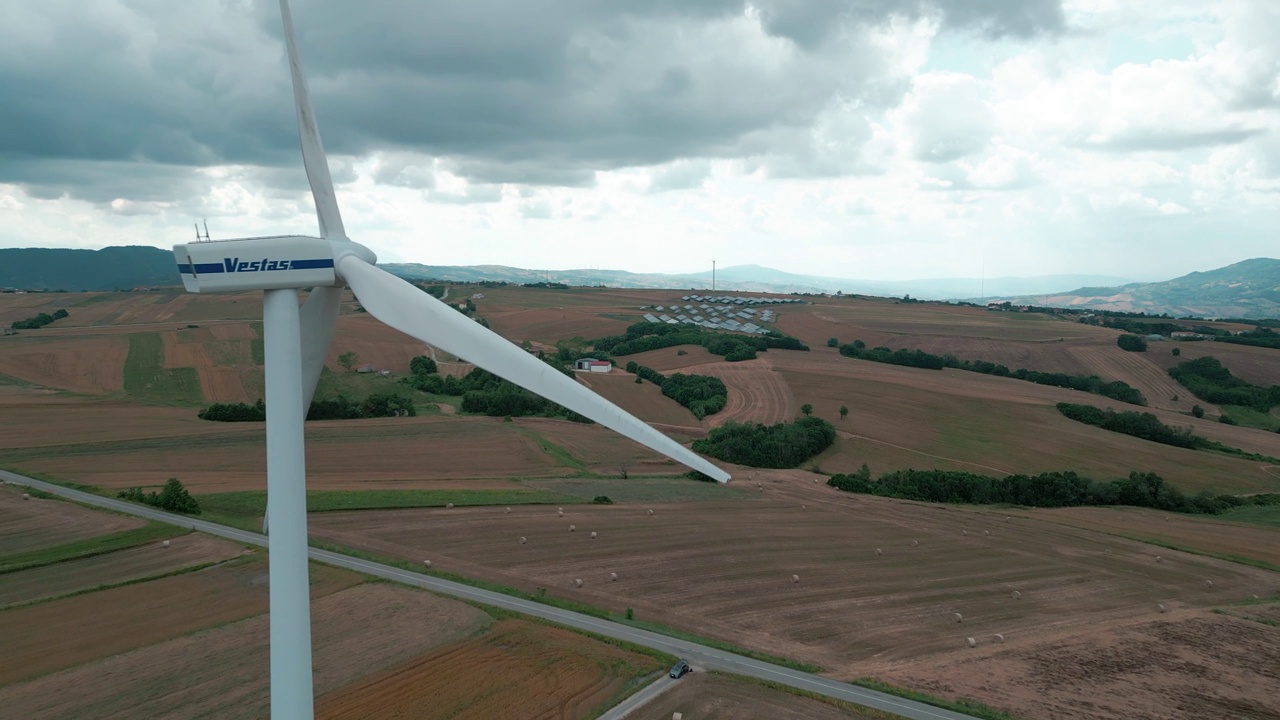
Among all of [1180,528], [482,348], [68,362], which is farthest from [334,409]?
[1180,528]

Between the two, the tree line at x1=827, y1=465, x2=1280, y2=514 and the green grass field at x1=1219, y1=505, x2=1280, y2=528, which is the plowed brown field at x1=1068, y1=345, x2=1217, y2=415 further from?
the tree line at x1=827, y1=465, x2=1280, y2=514

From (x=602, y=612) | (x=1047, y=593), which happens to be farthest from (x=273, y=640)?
(x=1047, y=593)

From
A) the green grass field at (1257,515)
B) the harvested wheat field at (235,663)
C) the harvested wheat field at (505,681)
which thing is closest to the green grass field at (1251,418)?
the green grass field at (1257,515)

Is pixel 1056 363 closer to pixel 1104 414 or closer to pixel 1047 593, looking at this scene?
pixel 1104 414

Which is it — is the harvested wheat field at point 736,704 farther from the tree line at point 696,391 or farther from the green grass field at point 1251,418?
the green grass field at point 1251,418

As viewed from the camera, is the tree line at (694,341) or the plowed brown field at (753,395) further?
the tree line at (694,341)

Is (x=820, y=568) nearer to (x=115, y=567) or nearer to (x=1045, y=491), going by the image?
(x=1045, y=491)
